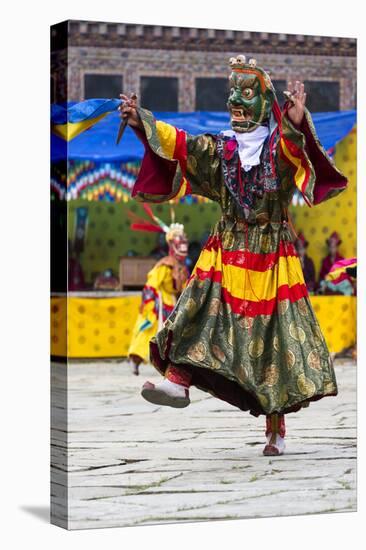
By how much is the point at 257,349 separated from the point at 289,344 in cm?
18

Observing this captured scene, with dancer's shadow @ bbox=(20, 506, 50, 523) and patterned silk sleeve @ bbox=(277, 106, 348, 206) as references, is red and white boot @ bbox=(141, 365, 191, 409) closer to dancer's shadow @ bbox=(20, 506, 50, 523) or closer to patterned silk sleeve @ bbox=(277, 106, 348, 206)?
dancer's shadow @ bbox=(20, 506, 50, 523)

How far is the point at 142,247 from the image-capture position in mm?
12164

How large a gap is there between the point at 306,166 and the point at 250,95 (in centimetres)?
51

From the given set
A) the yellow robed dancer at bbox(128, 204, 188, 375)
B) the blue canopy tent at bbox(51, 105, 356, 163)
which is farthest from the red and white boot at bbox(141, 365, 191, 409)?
the yellow robed dancer at bbox(128, 204, 188, 375)

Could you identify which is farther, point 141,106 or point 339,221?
point 339,221

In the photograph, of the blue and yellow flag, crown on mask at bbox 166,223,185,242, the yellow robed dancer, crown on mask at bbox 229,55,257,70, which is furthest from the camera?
crown on mask at bbox 166,223,185,242

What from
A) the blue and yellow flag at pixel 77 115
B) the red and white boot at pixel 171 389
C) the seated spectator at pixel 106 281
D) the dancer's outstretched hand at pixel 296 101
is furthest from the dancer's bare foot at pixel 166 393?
the dancer's outstretched hand at pixel 296 101

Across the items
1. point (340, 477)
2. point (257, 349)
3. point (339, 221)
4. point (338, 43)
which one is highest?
point (338, 43)

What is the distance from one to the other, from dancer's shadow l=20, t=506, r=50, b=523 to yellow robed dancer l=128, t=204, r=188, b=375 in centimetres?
194

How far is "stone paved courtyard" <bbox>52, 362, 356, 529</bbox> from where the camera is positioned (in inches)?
392

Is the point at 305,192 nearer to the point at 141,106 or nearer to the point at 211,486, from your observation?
the point at 141,106

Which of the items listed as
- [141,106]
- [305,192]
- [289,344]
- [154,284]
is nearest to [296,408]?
[289,344]

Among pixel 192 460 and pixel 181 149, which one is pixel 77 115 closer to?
pixel 181 149

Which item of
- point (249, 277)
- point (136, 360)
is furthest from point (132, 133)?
point (136, 360)
